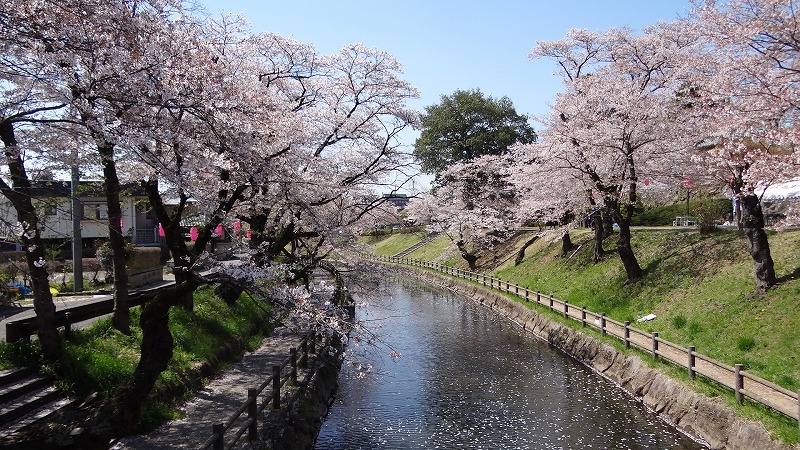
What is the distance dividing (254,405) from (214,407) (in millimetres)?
1784

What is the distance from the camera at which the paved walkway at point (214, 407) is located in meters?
8.81

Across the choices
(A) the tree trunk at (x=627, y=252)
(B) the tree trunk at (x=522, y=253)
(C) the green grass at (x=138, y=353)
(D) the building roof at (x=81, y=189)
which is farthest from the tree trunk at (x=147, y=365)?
(B) the tree trunk at (x=522, y=253)

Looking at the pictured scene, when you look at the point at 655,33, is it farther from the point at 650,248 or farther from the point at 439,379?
the point at 439,379

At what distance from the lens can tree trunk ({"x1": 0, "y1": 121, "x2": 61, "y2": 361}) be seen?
8375mm

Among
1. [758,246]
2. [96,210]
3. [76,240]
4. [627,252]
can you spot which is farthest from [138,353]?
[627,252]

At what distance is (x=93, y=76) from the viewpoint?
712 centimetres

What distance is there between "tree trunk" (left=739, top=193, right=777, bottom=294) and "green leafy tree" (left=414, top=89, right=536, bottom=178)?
30174 millimetres

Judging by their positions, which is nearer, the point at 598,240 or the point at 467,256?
the point at 598,240

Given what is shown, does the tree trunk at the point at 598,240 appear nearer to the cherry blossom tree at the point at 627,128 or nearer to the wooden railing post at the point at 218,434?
the cherry blossom tree at the point at 627,128

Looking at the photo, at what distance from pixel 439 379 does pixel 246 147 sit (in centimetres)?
1008

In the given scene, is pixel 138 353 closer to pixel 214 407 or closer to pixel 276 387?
pixel 214 407

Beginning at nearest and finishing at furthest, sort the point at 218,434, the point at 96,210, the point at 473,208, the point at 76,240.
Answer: the point at 218,434 < the point at 96,210 < the point at 76,240 < the point at 473,208

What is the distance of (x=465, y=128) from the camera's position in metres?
46.6

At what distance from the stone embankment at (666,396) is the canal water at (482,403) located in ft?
1.05
